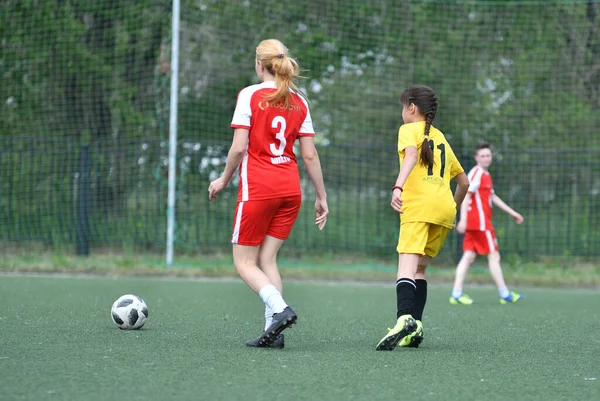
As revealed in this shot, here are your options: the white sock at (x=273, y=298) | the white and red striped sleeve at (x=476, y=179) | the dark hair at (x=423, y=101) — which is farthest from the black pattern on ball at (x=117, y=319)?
the white and red striped sleeve at (x=476, y=179)

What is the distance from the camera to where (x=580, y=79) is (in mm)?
13969

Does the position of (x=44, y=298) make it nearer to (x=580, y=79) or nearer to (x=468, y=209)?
(x=468, y=209)

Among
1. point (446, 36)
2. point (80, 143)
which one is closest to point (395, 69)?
point (446, 36)

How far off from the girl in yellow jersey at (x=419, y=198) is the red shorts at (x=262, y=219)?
2.15ft

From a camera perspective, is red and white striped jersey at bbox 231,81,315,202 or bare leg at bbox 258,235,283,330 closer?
red and white striped jersey at bbox 231,81,315,202

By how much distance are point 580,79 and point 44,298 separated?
9.09 meters

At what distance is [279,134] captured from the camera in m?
5.32

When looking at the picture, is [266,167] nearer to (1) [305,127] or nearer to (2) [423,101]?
(1) [305,127]

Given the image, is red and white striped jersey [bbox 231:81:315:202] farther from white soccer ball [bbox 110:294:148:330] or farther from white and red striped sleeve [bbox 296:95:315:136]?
white soccer ball [bbox 110:294:148:330]

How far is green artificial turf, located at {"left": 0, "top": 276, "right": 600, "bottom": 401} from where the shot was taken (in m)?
3.85

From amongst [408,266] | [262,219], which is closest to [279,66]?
[262,219]

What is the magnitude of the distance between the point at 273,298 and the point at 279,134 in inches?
36.5

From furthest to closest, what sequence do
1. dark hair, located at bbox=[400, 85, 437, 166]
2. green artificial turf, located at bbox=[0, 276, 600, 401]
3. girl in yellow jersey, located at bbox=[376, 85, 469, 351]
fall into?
1. dark hair, located at bbox=[400, 85, 437, 166]
2. girl in yellow jersey, located at bbox=[376, 85, 469, 351]
3. green artificial turf, located at bbox=[0, 276, 600, 401]

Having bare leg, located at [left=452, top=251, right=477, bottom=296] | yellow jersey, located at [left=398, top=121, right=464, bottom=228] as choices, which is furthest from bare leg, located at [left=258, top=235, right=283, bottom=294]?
bare leg, located at [left=452, top=251, right=477, bottom=296]
